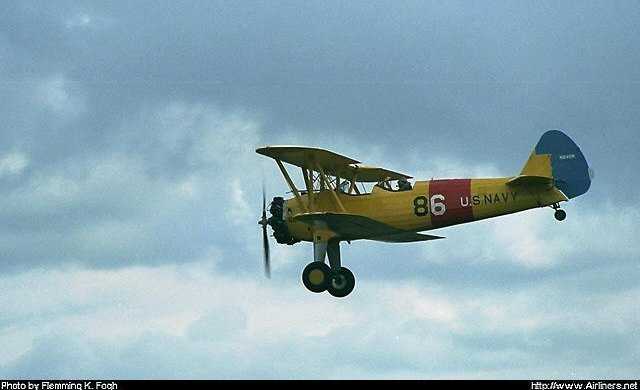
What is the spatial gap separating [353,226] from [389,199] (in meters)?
1.13

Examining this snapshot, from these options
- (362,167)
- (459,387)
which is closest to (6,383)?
(459,387)

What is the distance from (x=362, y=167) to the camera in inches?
1486

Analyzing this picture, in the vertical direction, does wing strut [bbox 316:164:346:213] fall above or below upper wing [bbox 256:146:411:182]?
below

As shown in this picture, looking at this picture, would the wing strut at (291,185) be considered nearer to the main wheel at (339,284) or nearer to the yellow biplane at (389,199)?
the yellow biplane at (389,199)

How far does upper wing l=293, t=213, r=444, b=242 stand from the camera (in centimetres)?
3459

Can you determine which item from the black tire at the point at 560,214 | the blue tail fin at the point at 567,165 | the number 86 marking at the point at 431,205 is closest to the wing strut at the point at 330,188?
the number 86 marking at the point at 431,205

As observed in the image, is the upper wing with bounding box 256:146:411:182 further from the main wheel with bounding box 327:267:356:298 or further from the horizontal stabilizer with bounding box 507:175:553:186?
the horizontal stabilizer with bounding box 507:175:553:186

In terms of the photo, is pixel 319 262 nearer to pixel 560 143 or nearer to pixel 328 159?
pixel 328 159

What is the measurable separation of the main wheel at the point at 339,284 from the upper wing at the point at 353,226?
1009 millimetres

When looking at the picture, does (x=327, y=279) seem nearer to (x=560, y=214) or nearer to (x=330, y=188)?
(x=330, y=188)

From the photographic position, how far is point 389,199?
1394 inches

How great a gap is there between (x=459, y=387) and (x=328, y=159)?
10.2m

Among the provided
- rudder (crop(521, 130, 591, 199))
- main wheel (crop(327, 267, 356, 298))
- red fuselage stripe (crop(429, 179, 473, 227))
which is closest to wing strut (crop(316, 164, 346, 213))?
main wheel (crop(327, 267, 356, 298))

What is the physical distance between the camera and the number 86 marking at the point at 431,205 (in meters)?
35.2
